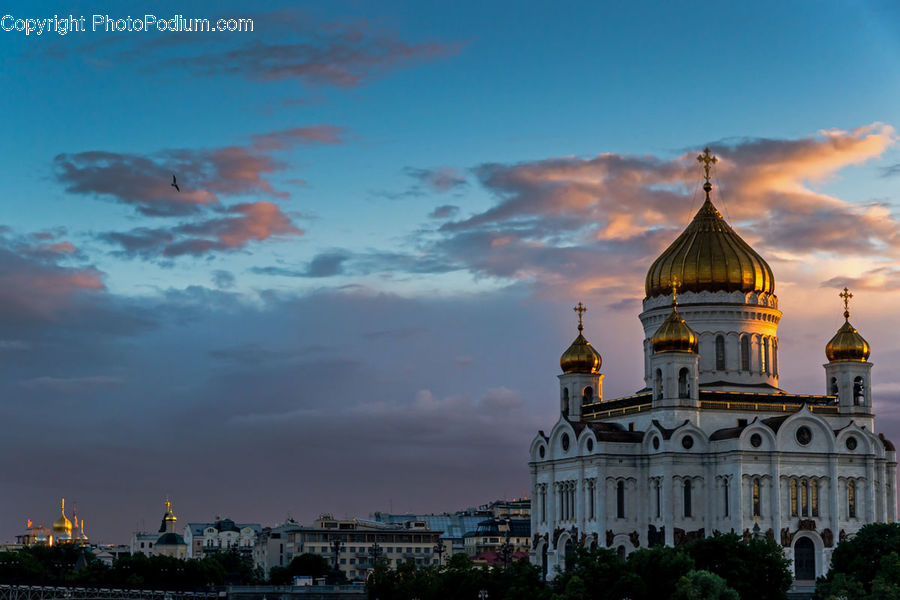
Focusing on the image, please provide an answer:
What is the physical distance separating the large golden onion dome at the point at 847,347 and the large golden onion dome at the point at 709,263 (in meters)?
5.04

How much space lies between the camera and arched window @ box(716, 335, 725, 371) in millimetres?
95188

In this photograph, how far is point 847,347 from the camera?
94438 millimetres

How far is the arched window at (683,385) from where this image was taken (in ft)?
298

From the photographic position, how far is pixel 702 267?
96375 mm

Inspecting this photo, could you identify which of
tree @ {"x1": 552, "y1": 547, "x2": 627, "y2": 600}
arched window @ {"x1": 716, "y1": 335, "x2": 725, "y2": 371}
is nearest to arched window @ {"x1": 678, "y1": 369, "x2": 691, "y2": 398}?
arched window @ {"x1": 716, "y1": 335, "x2": 725, "y2": 371}

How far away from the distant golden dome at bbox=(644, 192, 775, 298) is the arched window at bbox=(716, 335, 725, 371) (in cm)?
294

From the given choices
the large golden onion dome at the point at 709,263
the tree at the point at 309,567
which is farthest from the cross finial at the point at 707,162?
the tree at the point at 309,567

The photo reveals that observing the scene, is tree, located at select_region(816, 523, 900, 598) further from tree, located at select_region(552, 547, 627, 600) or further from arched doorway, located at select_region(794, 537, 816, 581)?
tree, located at select_region(552, 547, 627, 600)

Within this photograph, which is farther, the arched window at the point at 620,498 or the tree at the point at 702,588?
the arched window at the point at 620,498

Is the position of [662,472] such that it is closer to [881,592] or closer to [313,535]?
[881,592]

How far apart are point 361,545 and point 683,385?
7691cm

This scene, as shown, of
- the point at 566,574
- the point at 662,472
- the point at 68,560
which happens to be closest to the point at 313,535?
the point at 68,560

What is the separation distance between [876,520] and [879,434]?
5.59 m

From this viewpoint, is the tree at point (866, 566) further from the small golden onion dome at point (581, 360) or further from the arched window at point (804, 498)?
the small golden onion dome at point (581, 360)
